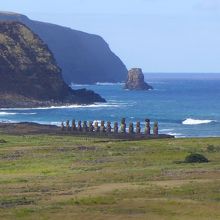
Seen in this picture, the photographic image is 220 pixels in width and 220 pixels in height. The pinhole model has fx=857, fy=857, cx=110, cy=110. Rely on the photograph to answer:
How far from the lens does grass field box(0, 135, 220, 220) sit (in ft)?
119

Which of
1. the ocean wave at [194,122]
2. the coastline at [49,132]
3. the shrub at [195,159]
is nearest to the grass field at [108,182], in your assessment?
the shrub at [195,159]

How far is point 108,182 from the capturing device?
4678 centimetres

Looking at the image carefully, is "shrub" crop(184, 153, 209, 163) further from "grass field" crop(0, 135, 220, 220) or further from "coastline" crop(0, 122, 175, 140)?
"coastline" crop(0, 122, 175, 140)

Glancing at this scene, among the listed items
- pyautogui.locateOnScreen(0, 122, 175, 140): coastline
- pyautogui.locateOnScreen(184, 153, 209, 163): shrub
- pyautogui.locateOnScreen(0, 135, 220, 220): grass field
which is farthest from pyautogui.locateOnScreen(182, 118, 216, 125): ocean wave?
pyautogui.locateOnScreen(184, 153, 209, 163): shrub

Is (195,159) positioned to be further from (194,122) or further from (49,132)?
(194,122)

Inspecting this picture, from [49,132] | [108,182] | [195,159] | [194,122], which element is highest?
[108,182]

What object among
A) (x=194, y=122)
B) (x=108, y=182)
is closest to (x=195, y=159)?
(x=108, y=182)

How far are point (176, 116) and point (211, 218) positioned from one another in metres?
127

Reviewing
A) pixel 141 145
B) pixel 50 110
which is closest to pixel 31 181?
pixel 141 145

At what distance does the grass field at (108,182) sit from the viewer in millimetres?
36281

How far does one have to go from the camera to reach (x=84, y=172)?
53000mm

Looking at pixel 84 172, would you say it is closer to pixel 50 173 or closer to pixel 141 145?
pixel 50 173

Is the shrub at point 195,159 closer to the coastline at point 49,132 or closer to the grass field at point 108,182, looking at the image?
the grass field at point 108,182

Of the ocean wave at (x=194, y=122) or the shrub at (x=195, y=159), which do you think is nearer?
the shrub at (x=195, y=159)
